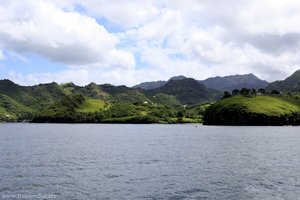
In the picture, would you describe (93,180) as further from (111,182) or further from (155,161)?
(155,161)

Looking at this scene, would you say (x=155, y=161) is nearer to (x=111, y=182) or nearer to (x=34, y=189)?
(x=111, y=182)

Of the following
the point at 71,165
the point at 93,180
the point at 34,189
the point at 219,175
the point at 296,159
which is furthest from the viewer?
the point at 296,159

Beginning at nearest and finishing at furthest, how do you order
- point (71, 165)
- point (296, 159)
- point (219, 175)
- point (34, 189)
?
point (34, 189) < point (219, 175) < point (71, 165) < point (296, 159)

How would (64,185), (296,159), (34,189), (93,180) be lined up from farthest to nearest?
1. (296,159)
2. (93,180)
3. (64,185)
4. (34,189)

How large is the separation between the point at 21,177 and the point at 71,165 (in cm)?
1813

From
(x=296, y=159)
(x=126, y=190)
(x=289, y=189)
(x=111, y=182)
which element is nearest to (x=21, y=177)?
(x=111, y=182)

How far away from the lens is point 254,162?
91188 millimetres

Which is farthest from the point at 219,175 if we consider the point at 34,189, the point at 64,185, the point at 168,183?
the point at 34,189

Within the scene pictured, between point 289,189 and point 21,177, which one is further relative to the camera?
point 21,177

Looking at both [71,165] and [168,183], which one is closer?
[168,183]

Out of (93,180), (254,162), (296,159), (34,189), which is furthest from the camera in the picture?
(296,159)

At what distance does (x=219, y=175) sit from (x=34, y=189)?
3326cm

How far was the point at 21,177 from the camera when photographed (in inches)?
2633

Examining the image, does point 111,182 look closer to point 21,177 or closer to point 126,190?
point 126,190
